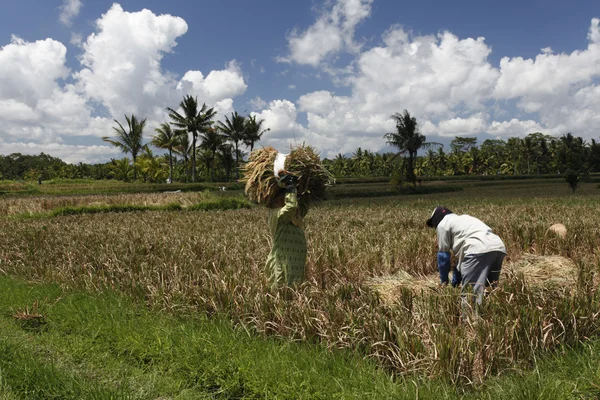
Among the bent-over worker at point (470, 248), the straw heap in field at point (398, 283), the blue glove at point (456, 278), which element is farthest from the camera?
the blue glove at point (456, 278)

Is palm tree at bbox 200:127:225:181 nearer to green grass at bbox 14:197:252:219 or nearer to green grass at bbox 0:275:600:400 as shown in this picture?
green grass at bbox 14:197:252:219

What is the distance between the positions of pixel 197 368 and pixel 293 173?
6.18 feet

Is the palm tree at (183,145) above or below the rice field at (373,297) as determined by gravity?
above

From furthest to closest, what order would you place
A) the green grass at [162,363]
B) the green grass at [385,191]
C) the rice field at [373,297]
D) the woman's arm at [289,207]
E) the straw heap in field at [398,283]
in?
the green grass at [385,191]
the straw heap in field at [398,283]
the woman's arm at [289,207]
the rice field at [373,297]
the green grass at [162,363]

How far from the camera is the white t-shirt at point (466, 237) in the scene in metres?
3.82

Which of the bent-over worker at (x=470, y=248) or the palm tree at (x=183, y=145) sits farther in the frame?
the palm tree at (x=183, y=145)

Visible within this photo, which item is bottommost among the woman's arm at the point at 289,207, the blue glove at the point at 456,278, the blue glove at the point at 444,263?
the blue glove at the point at 456,278

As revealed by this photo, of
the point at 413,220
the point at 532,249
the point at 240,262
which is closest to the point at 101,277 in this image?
the point at 240,262

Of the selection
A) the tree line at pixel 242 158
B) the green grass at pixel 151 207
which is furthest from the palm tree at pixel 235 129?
the green grass at pixel 151 207

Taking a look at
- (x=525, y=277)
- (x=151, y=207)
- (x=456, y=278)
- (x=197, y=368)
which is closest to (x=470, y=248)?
(x=456, y=278)

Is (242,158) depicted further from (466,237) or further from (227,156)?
(466,237)

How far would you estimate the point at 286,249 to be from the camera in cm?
395

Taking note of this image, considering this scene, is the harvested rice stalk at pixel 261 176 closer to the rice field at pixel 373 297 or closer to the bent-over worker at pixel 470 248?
the rice field at pixel 373 297

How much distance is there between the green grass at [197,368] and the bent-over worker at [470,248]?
1.10m
